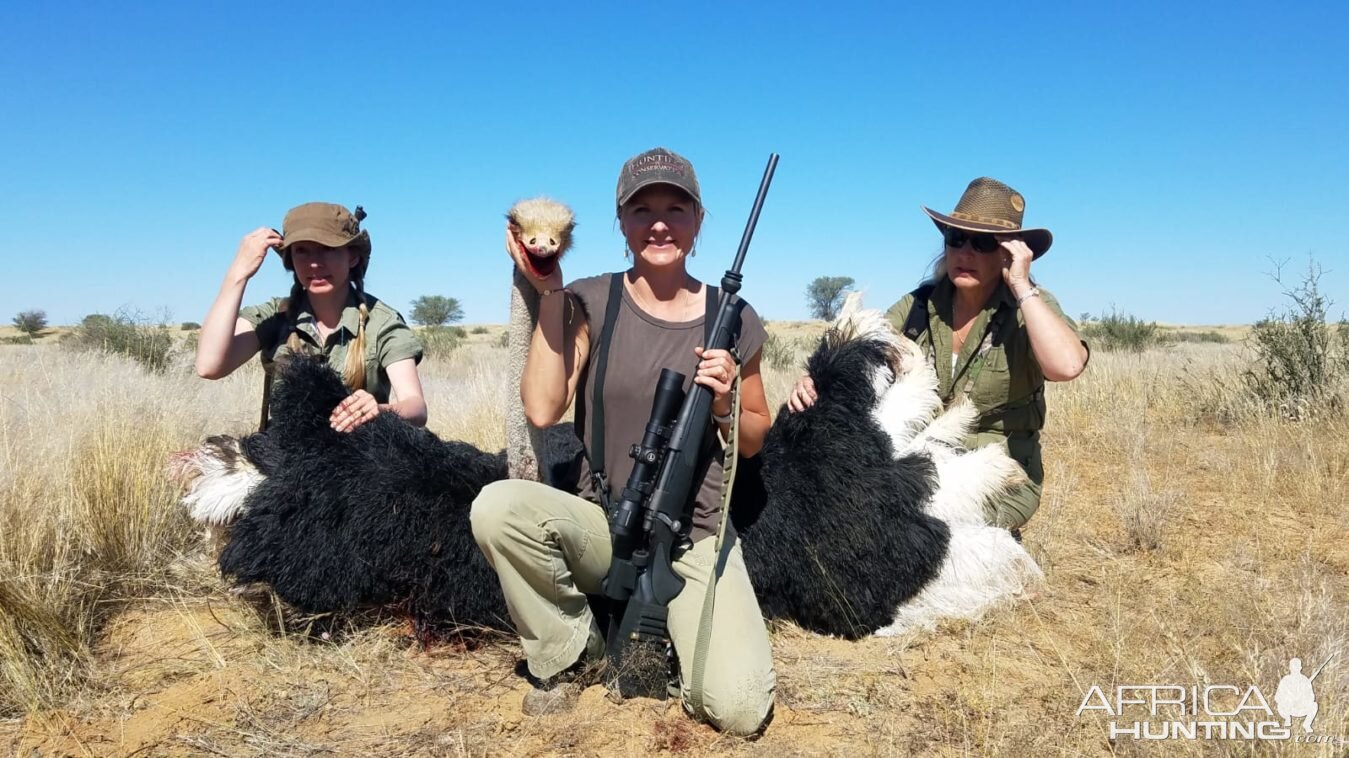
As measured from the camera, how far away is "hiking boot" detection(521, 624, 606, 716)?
9.07 feet

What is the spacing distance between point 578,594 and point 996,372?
7.43ft

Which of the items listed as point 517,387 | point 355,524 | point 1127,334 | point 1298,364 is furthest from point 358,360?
point 1127,334

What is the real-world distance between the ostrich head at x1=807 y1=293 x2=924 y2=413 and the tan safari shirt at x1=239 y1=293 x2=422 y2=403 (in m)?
1.85

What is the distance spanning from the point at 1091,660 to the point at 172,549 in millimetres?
4057

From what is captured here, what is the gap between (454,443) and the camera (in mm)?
3643

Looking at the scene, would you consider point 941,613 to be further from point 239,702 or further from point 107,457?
point 107,457

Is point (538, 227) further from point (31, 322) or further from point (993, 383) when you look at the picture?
point (31, 322)

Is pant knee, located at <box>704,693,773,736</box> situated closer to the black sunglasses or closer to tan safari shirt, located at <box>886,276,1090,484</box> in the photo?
tan safari shirt, located at <box>886,276,1090,484</box>

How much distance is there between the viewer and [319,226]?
347cm

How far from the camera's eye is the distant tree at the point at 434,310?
38438 millimetres

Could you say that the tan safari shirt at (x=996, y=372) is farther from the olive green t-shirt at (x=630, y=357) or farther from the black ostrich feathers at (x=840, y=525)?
the olive green t-shirt at (x=630, y=357)

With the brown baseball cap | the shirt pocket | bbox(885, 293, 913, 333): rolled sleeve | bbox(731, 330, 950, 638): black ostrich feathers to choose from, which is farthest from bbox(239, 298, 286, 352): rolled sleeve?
the shirt pocket

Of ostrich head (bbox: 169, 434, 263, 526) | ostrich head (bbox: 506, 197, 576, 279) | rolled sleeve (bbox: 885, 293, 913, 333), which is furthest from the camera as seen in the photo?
rolled sleeve (bbox: 885, 293, 913, 333)
